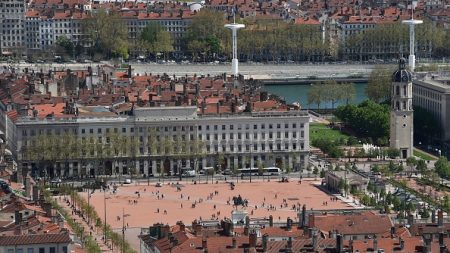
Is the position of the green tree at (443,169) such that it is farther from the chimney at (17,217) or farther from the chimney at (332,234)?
the chimney at (17,217)

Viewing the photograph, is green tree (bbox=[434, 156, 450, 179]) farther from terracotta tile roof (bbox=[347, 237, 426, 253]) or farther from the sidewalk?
terracotta tile roof (bbox=[347, 237, 426, 253])

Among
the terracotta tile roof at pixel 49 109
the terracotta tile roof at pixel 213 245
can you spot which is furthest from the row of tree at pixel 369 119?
the terracotta tile roof at pixel 213 245

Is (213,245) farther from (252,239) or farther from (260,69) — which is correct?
(260,69)

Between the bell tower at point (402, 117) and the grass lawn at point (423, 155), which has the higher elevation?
the bell tower at point (402, 117)

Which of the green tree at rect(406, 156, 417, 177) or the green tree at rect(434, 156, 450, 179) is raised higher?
the green tree at rect(434, 156, 450, 179)

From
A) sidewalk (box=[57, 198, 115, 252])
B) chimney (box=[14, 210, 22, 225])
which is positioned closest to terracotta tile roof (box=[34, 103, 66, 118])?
sidewalk (box=[57, 198, 115, 252])

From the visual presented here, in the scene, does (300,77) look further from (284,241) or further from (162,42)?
(284,241)
